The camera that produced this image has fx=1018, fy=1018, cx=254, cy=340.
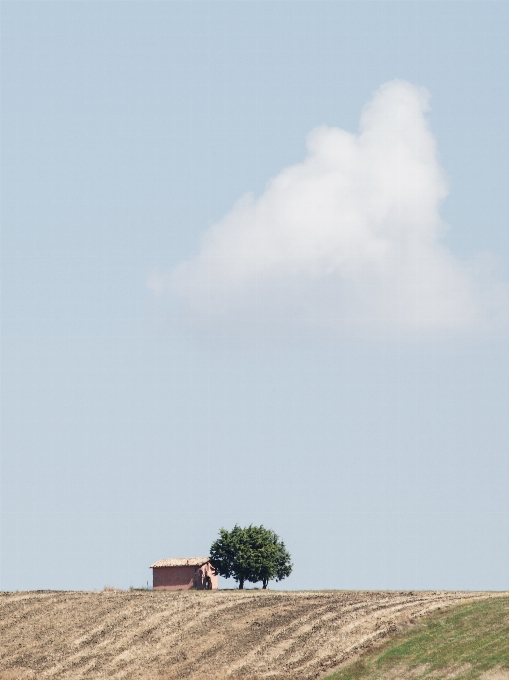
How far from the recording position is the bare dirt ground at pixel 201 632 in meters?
62.9

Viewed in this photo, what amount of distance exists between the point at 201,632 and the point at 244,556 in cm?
3706

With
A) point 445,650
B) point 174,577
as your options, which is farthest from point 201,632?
point 174,577

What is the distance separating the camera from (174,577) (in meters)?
105

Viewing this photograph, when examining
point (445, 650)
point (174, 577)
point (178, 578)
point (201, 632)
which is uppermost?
point (174, 577)

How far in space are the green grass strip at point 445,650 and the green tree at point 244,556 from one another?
138 ft

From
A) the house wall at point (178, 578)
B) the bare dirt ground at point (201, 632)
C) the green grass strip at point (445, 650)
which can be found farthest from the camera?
the house wall at point (178, 578)

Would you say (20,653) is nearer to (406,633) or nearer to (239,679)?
(239,679)

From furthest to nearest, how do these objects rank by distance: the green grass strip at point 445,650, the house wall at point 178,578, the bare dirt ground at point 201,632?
the house wall at point 178,578 < the bare dirt ground at point 201,632 < the green grass strip at point 445,650

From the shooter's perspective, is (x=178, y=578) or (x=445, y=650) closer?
(x=445, y=650)

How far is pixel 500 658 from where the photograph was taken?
56531mm

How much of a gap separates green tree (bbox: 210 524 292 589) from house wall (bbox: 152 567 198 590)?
3.74 meters

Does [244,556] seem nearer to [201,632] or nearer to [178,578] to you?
[178,578]

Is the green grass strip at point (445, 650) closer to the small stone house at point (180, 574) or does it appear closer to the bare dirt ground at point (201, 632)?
the bare dirt ground at point (201, 632)


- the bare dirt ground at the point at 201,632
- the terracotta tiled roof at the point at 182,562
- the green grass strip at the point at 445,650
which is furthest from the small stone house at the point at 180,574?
the green grass strip at the point at 445,650
